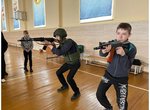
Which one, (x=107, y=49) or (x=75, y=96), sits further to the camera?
(x=75, y=96)

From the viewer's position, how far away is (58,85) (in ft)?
12.1

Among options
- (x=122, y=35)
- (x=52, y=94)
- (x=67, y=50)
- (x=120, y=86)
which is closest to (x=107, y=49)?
(x=122, y=35)

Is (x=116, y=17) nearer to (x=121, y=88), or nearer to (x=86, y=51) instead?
(x=86, y=51)

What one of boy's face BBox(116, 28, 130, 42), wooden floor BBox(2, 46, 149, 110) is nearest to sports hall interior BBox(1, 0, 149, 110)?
wooden floor BBox(2, 46, 149, 110)

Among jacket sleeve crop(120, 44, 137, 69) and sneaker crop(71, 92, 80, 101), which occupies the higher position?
jacket sleeve crop(120, 44, 137, 69)

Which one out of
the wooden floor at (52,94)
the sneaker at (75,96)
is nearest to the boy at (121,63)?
the wooden floor at (52,94)

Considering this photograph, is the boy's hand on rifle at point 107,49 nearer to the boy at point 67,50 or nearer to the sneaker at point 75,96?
the boy at point 67,50

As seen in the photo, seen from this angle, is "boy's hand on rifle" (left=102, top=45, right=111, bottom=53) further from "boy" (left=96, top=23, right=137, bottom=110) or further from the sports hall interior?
the sports hall interior

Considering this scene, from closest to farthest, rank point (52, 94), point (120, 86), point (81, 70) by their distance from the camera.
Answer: point (120, 86) → point (52, 94) → point (81, 70)

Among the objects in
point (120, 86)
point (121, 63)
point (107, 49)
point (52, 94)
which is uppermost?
point (107, 49)

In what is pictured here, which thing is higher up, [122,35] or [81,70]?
[122,35]

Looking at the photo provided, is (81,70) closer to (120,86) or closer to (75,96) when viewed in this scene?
(75,96)

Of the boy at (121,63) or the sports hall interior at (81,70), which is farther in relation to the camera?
the sports hall interior at (81,70)

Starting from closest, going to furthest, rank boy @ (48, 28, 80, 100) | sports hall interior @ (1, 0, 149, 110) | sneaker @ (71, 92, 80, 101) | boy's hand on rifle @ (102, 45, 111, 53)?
boy's hand on rifle @ (102, 45, 111, 53), boy @ (48, 28, 80, 100), sports hall interior @ (1, 0, 149, 110), sneaker @ (71, 92, 80, 101)
